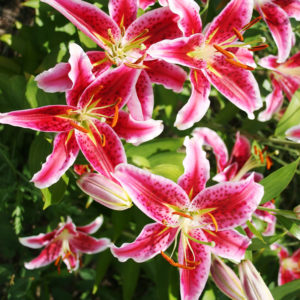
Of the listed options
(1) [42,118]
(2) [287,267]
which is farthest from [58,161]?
(2) [287,267]

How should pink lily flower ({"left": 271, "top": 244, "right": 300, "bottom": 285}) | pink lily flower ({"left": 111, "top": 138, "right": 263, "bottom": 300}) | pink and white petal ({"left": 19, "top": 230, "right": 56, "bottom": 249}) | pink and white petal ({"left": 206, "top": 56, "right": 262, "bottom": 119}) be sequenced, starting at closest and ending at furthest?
pink lily flower ({"left": 111, "top": 138, "right": 263, "bottom": 300}) < pink and white petal ({"left": 206, "top": 56, "right": 262, "bottom": 119}) < pink and white petal ({"left": 19, "top": 230, "right": 56, "bottom": 249}) < pink lily flower ({"left": 271, "top": 244, "right": 300, "bottom": 285})

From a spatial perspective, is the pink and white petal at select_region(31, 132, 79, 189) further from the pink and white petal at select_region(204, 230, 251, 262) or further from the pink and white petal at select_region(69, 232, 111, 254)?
the pink and white petal at select_region(69, 232, 111, 254)

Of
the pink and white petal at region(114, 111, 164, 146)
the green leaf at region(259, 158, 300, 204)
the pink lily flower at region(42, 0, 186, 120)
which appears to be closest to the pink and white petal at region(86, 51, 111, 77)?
the pink lily flower at region(42, 0, 186, 120)

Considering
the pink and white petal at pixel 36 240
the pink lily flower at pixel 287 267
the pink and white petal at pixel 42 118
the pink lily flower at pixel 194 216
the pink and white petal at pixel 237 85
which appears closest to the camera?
the pink and white petal at pixel 42 118

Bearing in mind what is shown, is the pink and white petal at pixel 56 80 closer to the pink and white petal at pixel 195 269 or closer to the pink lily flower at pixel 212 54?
the pink lily flower at pixel 212 54

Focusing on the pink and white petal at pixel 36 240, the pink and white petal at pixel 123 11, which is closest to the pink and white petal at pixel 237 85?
the pink and white petal at pixel 123 11

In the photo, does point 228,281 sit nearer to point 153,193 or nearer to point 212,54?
point 153,193

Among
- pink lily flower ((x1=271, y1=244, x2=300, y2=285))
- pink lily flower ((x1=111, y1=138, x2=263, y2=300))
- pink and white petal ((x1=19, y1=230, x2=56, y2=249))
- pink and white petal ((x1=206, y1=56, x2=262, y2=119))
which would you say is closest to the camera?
pink lily flower ((x1=111, y1=138, x2=263, y2=300))
